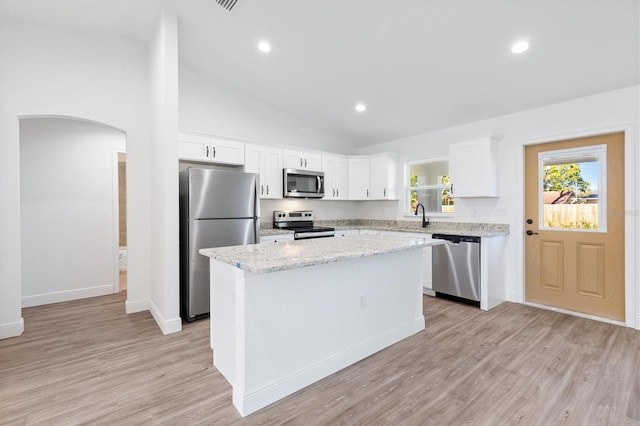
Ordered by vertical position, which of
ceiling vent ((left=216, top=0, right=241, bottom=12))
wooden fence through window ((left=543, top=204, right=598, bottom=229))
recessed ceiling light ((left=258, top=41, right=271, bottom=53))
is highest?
ceiling vent ((left=216, top=0, right=241, bottom=12))

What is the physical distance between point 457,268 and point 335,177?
7.76 ft

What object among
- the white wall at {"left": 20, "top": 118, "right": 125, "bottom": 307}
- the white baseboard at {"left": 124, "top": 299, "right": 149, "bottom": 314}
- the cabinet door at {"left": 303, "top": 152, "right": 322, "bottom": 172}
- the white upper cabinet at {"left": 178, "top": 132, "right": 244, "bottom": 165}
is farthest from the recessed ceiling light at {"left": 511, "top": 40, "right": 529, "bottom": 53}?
the white wall at {"left": 20, "top": 118, "right": 125, "bottom": 307}

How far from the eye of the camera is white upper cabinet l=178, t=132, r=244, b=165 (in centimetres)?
364

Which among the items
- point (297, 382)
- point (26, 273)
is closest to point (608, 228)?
point (297, 382)

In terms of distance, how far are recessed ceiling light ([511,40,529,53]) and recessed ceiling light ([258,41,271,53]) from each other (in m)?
2.38

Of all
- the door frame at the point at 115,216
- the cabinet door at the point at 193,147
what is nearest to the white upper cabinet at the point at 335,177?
the cabinet door at the point at 193,147

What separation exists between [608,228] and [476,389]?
2.54 m

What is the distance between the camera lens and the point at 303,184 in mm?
4703

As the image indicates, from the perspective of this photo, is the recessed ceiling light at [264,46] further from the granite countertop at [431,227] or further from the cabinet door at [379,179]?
the cabinet door at [379,179]

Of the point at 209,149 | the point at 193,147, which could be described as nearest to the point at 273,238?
the point at 209,149

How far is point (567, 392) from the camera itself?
2051 mm

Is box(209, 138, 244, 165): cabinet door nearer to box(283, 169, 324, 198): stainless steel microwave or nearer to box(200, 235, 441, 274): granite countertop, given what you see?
box(283, 169, 324, 198): stainless steel microwave

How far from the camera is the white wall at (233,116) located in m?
4.05

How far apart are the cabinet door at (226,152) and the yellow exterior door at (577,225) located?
366 cm
